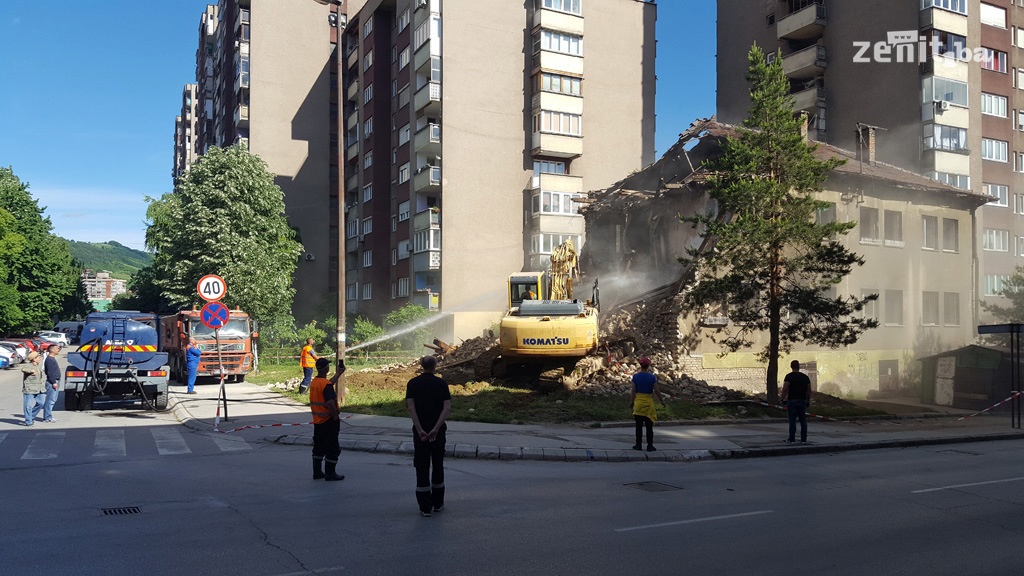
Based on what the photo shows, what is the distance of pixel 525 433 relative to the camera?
14.2 m

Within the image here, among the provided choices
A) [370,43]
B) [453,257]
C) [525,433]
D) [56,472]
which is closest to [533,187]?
[453,257]

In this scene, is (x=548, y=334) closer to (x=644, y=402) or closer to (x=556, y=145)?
(x=644, y=402)

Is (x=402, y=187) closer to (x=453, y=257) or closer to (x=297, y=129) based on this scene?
(x=453, y=257)

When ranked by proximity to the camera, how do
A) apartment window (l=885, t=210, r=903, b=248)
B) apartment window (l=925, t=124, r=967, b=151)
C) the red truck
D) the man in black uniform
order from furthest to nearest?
apartment window (l=925, t=124, r=967, b=151) < apartment window (l=885, t=210, r=903, b=248) < the red truck < the man in black uniform

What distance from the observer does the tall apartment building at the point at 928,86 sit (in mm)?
38219

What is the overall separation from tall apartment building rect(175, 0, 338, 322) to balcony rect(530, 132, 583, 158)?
21.7 m

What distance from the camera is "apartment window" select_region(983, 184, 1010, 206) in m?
42.2

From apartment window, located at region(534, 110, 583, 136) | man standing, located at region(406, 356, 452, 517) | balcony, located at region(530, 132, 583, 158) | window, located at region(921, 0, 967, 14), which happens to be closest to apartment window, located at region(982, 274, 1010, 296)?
window, located at region(921, 0, 967, 14)

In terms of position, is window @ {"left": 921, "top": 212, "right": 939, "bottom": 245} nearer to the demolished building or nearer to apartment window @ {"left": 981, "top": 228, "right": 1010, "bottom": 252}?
the demolished building

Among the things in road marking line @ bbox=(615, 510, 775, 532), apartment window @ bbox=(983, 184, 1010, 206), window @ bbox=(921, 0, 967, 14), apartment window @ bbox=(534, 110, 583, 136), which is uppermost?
window @ bbox=(921, 0, 967, 14)

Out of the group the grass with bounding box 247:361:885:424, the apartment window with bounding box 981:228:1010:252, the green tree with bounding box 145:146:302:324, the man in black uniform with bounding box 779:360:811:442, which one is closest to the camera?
the man in black uniform with bounding box 779:360:811:442

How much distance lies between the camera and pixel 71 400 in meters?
17.8

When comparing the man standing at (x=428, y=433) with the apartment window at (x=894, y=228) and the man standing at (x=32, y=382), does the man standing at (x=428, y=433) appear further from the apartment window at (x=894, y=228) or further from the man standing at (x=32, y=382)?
the apartment window at (x=894, y=228)

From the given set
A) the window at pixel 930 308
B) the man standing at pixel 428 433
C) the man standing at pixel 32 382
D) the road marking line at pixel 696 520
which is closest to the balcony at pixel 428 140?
the window at pixel 930 308
